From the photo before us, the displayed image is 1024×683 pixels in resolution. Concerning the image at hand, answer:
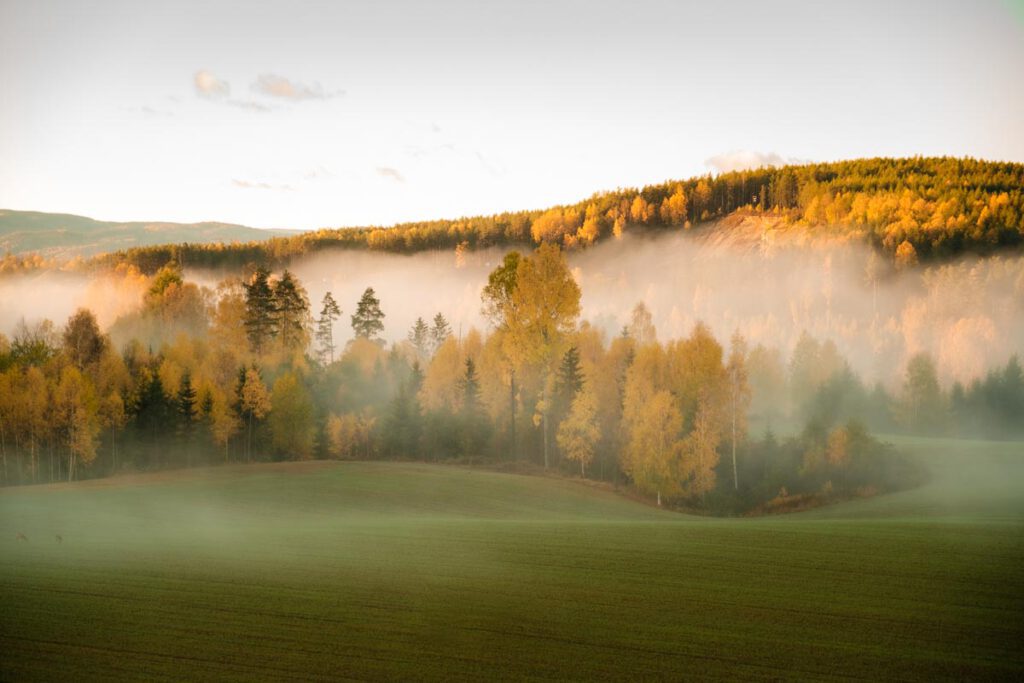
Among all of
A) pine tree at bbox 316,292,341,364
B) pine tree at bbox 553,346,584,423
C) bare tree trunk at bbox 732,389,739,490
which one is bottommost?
bare tree trunk at bbox 732,389,739,490

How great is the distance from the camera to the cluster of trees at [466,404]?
5831 centimetres

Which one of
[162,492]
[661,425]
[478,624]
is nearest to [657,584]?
[478,624]

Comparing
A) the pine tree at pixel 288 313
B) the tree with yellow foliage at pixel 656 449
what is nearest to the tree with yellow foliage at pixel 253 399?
the pine tree at pixel 288 313

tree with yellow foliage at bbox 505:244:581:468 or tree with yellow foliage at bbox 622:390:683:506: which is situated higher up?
tree with yellow foliage at bbox 505:244:581:468

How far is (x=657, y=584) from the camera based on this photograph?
17.8m

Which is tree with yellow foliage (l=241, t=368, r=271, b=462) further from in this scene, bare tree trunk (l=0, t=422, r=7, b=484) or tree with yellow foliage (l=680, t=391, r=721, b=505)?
tree with yellow foliage (l=680, t=391, r=721, b=505)

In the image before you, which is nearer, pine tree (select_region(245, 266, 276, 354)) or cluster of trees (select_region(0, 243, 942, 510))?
cluster of trees (select_region(0, 243, 942, 510))

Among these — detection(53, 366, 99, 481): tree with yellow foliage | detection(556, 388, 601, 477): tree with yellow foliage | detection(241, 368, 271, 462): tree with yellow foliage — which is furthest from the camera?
detection(241, 368, 271, 462): tree with yellow foliage

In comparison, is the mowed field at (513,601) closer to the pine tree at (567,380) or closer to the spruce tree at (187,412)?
the pine tree at (567,380)

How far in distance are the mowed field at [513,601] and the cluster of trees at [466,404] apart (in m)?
27.7

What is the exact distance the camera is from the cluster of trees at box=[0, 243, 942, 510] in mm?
58312

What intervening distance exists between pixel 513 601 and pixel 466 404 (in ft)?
203

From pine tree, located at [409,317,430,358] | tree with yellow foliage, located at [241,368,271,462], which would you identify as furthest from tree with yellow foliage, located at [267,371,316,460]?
pine tree, located at [409,317,430,358]

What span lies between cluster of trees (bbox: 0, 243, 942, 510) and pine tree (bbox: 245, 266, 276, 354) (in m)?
0.16
